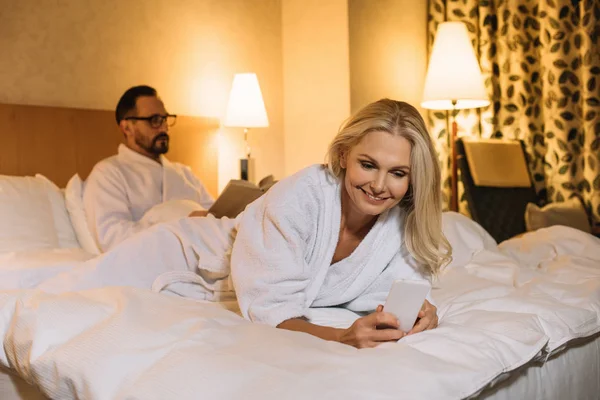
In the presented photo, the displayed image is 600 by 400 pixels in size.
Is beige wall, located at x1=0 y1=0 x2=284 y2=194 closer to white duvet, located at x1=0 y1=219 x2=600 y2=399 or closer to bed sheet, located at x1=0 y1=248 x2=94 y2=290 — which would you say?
bed sheet, located at x1=0 y1=248 x2=94 y2=290

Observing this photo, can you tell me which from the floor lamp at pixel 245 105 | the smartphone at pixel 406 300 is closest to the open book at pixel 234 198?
the smartphone at pixel 406 300

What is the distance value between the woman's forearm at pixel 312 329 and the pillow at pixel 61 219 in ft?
5.05

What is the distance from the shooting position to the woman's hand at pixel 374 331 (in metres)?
1.34

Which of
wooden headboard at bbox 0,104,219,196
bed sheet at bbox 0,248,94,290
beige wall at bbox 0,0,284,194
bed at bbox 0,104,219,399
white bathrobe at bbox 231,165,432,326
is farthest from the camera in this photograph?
beige wall at bbox 0,0,284,194

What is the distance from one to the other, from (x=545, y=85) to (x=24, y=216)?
2.94m

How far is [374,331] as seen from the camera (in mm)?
1343

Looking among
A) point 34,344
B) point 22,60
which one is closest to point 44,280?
point 34,344

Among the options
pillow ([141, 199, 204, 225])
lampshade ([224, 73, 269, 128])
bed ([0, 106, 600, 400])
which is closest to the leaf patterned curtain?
lampshade ([224, 73, 269, 128])

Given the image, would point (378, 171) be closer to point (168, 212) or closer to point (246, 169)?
point (168, 212)

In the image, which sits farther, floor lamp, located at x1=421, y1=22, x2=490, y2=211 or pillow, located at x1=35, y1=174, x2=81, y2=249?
floor lamp, located at x1=421, y1=22, x2=490, y2=211

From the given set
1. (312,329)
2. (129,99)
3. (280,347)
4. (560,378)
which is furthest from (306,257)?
(129,99)

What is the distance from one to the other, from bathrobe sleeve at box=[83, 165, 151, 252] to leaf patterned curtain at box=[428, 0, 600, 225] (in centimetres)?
236

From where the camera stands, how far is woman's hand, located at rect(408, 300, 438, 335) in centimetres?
143

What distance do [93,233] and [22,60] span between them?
925mm
